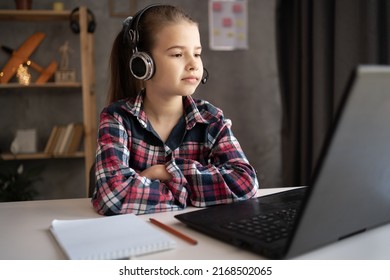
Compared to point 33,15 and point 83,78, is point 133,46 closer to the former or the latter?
point 83,78

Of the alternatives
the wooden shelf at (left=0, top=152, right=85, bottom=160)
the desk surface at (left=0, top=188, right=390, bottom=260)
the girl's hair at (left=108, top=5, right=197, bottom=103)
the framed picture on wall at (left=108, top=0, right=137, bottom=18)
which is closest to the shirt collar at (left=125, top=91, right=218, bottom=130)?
the girl's hair at (left=108, top=5, right=197, bottom=103)

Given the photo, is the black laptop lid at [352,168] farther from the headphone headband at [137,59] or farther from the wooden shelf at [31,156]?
the wooden shelf at [31,156]

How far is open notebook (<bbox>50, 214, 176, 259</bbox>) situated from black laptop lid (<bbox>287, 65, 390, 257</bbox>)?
0.72ft

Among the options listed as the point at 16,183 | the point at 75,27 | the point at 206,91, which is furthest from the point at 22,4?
the point at 206,91

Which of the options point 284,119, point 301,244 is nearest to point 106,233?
point 301,244

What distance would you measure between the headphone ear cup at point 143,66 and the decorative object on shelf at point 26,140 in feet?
6.84

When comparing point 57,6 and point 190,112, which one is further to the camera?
point 57,6

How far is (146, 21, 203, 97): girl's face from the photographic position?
3.62ft

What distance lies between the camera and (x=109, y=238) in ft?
2.27

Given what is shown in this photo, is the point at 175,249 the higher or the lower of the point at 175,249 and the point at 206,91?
the lower

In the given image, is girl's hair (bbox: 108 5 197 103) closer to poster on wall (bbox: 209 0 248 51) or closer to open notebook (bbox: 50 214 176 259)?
open notebook (bbox: 50 214 176 259)

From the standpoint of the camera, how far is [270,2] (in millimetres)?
3268

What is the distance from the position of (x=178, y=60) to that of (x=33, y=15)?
206cm
